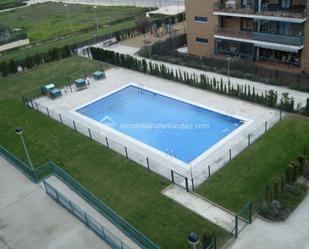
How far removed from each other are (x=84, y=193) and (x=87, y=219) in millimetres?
2775

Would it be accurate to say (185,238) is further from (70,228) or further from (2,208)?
(2,208)

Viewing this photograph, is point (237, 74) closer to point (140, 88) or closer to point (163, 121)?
point (140, 88)

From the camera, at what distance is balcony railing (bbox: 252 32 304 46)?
1281 inches

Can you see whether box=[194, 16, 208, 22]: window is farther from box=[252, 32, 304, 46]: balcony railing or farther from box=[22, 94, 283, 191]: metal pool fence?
box=[22, 94, 283, 191]: metal pool fence

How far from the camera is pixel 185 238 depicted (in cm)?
1817

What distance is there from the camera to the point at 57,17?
7362 cm

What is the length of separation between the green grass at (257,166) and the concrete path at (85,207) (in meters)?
5.35

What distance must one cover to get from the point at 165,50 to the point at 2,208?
91.6 feet

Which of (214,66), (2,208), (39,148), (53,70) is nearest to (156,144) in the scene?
(39,148)

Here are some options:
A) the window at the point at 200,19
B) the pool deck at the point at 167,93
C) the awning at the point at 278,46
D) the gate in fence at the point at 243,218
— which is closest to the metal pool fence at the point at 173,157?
the pool deck at the point at 167,93

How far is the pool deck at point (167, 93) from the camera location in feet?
79.4

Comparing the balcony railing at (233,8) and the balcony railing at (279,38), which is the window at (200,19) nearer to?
the balcony railing at (233,8)

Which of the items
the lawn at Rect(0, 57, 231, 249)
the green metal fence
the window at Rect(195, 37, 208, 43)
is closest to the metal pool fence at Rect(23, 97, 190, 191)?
the lawn at Rect(0, 57, 231, 249)

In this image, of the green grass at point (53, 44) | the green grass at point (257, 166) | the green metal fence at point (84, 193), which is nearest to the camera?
the green metal fence at point (84, 193)
